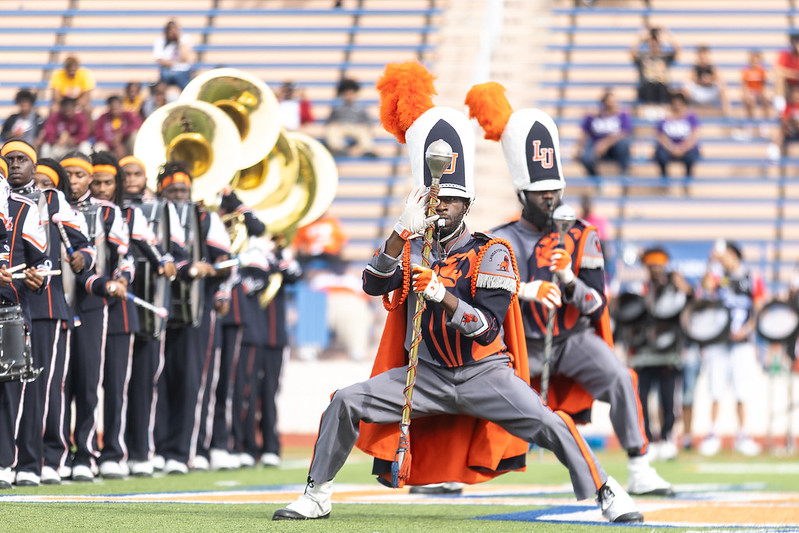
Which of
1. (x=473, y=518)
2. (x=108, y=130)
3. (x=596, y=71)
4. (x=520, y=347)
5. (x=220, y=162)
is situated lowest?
(x=473, y=518)

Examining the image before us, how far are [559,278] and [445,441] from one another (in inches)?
72.3

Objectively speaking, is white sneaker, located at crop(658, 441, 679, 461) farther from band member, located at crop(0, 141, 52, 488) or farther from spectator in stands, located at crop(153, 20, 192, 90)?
spectator in stands, located at crop(153, 20, 192, 90)

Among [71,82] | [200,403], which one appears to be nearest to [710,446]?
[200,403]

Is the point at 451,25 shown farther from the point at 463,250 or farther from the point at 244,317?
the point at 463,250

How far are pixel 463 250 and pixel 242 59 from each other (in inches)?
673

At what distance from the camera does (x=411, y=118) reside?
22.5ft

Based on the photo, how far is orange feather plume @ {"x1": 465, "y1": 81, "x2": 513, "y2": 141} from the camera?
7883mm

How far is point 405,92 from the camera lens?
6828mm

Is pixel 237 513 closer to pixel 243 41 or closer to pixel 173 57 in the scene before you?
pixel 173 57

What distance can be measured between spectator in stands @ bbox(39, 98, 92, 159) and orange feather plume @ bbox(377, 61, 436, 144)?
11.0 metres

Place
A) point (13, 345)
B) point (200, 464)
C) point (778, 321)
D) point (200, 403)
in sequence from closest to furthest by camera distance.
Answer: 1. point (13, 345)
2. point (200, 403)
3. point (200, 464)
4. point (778, 321)

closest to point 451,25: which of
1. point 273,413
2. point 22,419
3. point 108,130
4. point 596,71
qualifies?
point 596,71

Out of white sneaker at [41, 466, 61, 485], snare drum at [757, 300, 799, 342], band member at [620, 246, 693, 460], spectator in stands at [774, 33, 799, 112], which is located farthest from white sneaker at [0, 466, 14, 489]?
spectator in stands at [774, 33, 799, 112]

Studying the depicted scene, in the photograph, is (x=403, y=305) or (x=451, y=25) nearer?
(x=403, y=305)
